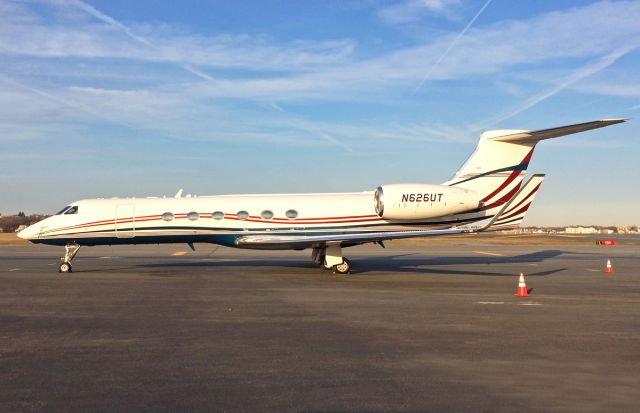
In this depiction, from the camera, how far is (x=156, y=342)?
8.93 m

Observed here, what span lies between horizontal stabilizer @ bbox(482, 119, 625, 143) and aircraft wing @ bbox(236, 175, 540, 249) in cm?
145

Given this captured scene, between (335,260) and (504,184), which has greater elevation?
(504,184)

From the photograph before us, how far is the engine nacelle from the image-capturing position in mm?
20906

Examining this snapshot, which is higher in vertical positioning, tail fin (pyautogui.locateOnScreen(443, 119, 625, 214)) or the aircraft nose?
tail fin (pyautogui.locateOnScreen(443, 119, 625, 214))

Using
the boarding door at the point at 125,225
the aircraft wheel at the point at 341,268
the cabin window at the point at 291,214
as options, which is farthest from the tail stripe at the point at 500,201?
the boarding door at the point at 125,225

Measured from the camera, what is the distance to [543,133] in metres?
20.0

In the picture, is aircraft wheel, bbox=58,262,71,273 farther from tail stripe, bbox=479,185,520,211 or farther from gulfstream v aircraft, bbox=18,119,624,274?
tail stripe, bbox=479,185,520,211

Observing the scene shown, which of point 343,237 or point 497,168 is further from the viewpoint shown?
point 497,168

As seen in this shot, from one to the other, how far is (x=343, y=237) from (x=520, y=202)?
21.0 feet

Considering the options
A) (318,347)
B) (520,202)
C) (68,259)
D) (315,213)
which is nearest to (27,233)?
(68,259)

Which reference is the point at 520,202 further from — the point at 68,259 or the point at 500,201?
the point at 68,259

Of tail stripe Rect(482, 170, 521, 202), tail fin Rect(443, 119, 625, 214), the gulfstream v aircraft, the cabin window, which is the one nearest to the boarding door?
the gulfstream v aircraft

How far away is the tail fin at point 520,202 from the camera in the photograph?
2055 centimetres

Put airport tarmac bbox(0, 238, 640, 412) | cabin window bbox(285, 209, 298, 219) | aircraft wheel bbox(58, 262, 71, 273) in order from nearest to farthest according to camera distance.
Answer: airport tarmac bbox(0, 238, 640, 412), aircraft wheel bbox(58, 262, 71, 273), cabin window bbox(285, 209, 298, 219)
